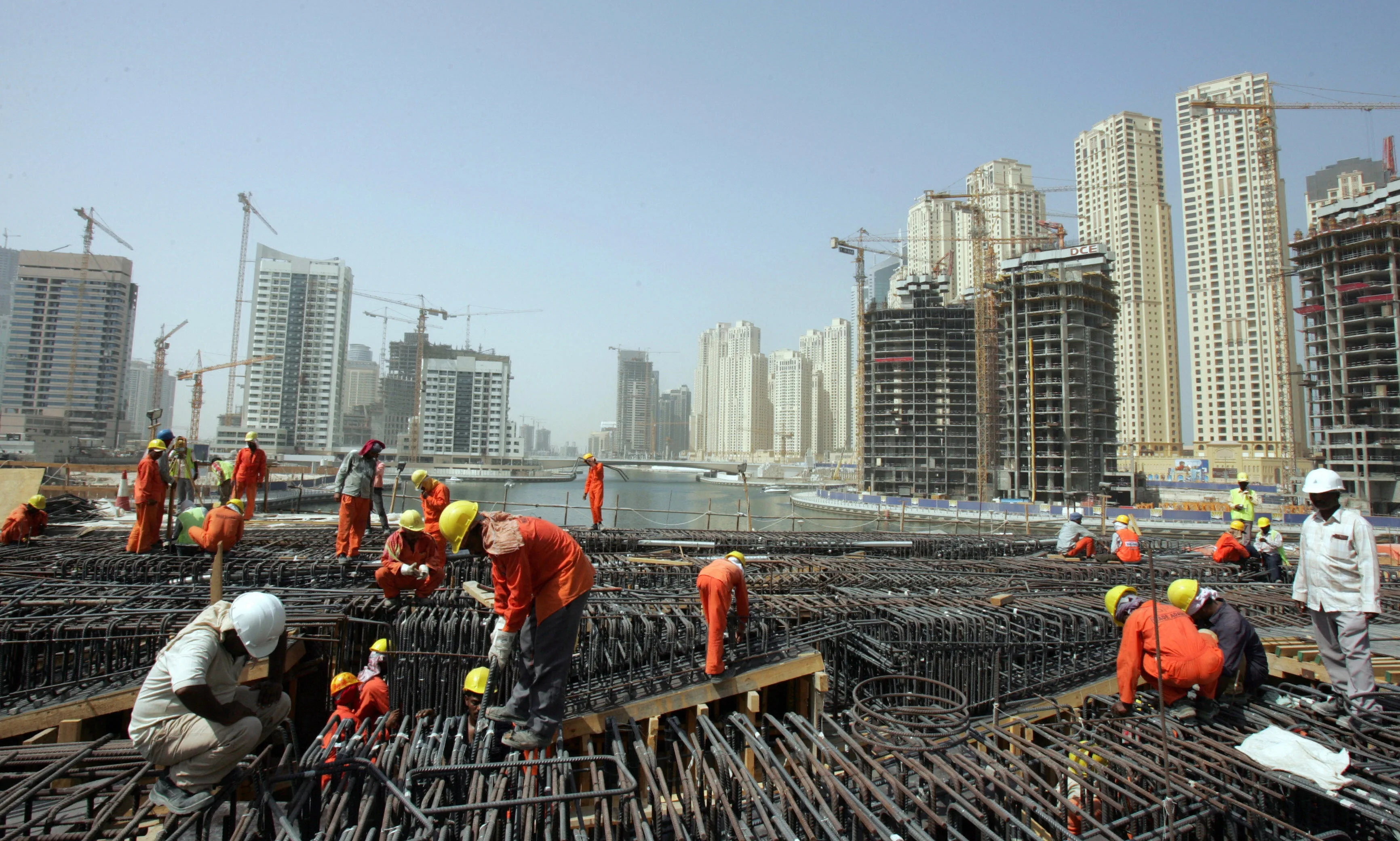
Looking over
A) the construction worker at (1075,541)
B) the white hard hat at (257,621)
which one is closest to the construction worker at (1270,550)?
the construction worker at (1075,541)

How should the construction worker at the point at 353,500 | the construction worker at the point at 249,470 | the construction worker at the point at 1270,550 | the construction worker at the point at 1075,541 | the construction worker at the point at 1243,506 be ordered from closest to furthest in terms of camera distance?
the construction worker at the point at 353,500 < the construction worker at the point at 249,470 < the construction worker at the point at 1270,550 < the construction worker at the point at 1243,506 < the construction worker at the point at 1075,541

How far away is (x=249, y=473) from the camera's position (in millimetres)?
10547

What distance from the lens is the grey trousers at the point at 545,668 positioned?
4.68m

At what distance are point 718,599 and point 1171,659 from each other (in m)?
3.62

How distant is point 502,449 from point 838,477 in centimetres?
7269

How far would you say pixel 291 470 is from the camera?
89812mm

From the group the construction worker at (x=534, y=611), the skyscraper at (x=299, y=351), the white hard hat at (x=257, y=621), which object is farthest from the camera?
the skyscraper at (x=299, y=351)

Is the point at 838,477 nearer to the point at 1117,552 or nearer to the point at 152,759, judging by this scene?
the point at 1117,552

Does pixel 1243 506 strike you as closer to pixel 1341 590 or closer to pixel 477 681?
pixel 1341 590

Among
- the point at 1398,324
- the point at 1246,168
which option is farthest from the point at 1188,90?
the point at 1398,324

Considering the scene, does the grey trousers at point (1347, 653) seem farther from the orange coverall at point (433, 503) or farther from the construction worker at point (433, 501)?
the orange coverall at point (433, 503)

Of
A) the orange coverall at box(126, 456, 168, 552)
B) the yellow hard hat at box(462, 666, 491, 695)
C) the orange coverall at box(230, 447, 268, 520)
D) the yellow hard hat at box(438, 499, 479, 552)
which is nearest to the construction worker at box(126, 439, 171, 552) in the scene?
the orange coverall at box(126, 456, 168, 552)

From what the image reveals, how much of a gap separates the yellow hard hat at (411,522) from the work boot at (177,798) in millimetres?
3642

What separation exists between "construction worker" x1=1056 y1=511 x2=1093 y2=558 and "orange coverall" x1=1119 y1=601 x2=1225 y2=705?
9.66 meters
